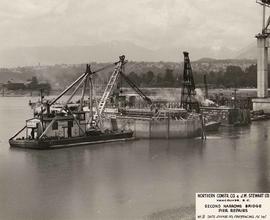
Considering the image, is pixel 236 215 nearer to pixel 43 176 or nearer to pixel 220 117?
pixel 43 176

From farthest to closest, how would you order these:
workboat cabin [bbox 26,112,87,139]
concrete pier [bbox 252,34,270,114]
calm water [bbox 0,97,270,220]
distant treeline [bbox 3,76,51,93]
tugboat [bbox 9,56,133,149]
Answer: distant treeline [bbox 3,76,51,93] → concrete pier [bbox 252,34,270,114] → workboat cabin [bbox 26,112,87,139] → tugboat [bbox 9,56,133,149] → calm water [bbox 0,97,270,220]

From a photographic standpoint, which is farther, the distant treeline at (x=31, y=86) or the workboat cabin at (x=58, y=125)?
the distant treeline at (x=31, y=86)

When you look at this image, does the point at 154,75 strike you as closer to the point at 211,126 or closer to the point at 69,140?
the point at 211,126

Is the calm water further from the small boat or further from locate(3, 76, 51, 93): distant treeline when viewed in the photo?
locate(3, 76, 51, 93): distant treeline

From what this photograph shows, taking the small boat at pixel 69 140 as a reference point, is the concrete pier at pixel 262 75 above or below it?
above

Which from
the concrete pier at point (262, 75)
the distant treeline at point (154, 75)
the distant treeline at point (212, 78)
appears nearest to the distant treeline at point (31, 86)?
the distant treeline at point (154, 75)

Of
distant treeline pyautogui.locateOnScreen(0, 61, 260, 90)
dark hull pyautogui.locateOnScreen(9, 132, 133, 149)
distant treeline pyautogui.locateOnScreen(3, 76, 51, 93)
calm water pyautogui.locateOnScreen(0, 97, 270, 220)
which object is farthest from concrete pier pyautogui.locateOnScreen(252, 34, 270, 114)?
distant treeline pyautogui.locateOnScreen(3, 76, 51, 93)

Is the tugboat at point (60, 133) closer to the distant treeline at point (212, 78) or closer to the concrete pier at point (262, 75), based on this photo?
the distant treeline at point (212, 78)
